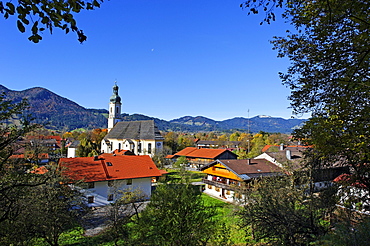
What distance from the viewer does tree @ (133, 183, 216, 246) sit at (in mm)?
9305

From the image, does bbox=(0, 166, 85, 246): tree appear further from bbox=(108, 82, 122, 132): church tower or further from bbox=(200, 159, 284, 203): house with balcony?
bbox=(108, 82, 122, 132): church tower

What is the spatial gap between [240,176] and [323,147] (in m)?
22.0

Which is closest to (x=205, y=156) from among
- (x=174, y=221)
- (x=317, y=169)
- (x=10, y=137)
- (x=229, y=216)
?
(x=229, y=216)

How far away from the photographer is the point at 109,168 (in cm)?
2897

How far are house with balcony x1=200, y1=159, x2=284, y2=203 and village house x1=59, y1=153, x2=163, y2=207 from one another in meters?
8.14

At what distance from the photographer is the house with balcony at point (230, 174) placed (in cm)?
2873

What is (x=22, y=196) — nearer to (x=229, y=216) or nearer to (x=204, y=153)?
(x=229, y=216)

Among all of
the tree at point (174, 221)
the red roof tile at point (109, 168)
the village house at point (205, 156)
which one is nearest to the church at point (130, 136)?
the village house at point (205, 156)

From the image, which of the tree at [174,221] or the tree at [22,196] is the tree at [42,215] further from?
the tree at [174,221]

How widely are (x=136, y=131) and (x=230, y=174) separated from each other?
138 ft

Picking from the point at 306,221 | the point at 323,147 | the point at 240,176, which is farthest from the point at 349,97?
the point at 240,176

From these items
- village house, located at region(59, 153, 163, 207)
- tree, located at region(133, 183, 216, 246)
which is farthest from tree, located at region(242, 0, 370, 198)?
village house, located at region(59, 153, 163, 207)

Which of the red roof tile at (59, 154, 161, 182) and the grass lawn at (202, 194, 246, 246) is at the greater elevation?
the red roof tile at (59, 154, 161, 182)

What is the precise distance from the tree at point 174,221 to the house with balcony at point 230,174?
18570 mm
